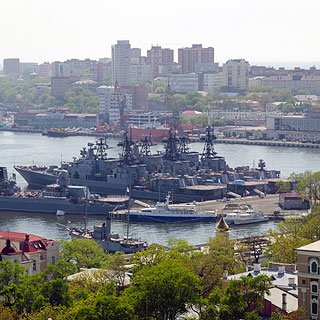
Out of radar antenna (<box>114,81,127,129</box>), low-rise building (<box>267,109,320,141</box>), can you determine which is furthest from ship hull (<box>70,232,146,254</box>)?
radar antenna (<box>114,81,127,129</box>)

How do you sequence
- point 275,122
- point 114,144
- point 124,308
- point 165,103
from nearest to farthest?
1. point 124,308
2. point 114,144
3. point 275,122
4. point 165,103

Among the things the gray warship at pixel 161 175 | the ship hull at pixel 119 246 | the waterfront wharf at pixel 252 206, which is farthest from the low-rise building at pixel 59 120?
the ship hull at pixel 119 246

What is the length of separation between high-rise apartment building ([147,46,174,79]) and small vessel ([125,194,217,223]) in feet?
229

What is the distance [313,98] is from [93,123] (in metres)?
16.6

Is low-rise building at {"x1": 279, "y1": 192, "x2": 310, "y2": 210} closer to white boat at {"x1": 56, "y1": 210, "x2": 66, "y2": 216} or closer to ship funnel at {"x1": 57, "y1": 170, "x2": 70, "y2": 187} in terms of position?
white boat at {"x1": 56, "y1": 210, "x2": 66, "y2": 216}

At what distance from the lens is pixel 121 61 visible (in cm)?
9062

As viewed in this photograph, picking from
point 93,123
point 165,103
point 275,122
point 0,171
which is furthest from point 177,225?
point 165,103

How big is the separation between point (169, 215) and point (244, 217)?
1951 mm

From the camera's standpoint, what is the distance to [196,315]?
14.6 m

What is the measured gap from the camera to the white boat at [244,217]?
2886 centimetres

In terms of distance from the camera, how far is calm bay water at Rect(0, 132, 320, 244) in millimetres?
27438

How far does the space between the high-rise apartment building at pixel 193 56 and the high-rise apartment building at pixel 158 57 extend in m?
2.23

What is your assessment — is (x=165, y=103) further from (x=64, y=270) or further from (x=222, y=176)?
(x=64, y=270)

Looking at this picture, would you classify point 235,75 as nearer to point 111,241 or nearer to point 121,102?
point 121,102
